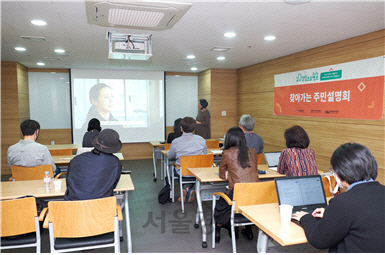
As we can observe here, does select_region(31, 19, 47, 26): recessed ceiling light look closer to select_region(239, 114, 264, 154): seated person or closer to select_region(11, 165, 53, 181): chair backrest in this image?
select_region(11, 165, 53, 181): chair backrest

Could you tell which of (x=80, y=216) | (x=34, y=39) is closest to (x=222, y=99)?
(x=34, y=39)

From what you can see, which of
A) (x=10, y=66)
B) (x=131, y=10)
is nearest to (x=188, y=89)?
(x=10, y=66)

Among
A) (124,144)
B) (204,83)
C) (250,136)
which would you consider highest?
(204,83)

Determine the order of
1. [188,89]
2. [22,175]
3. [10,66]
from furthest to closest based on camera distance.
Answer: [188,89], [10,66], [22,175]

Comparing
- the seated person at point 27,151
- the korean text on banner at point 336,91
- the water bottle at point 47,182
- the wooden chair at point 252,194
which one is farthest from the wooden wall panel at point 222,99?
the water bottle at point 47,182

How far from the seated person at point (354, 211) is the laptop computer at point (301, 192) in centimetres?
40

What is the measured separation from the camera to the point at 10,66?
6637 millimetres

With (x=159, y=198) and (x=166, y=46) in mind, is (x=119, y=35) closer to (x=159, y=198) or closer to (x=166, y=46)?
(x=166, y=46)

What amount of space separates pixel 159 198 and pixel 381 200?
3499 mm

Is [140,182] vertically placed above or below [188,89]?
below

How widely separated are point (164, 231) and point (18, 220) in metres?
1.77

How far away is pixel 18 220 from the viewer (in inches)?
78.8

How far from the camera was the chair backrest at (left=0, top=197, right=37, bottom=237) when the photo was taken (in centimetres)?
194

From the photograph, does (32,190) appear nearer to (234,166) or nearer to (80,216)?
(80,216)
